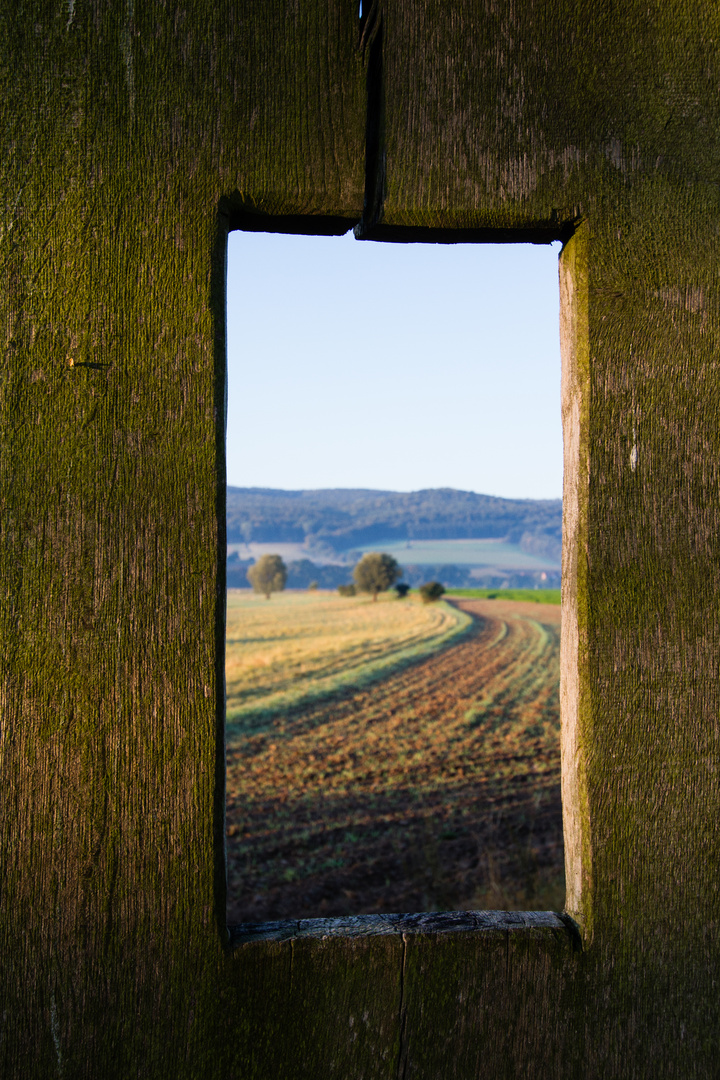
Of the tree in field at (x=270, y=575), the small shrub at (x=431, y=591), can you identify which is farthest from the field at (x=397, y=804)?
the tree in field at (x=270, y=575)

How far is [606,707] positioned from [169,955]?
0.74 meters

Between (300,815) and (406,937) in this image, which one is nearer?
(406,937)

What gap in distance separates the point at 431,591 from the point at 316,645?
19624mm

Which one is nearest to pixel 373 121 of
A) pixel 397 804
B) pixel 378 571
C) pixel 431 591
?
pixel 397 804

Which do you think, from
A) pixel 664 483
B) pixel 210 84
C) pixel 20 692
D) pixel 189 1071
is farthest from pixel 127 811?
pixel 210 84

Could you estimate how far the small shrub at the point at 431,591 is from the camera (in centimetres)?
4794

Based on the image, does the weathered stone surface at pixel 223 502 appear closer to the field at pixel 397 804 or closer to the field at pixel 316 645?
the field at pixel 397 804

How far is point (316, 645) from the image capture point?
→ 1173 inches

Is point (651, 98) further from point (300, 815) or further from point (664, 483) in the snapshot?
point (300, 815)

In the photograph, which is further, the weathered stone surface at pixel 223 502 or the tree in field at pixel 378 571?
the tree in field at pixel 378 571

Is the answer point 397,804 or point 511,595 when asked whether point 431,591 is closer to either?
point 511,595

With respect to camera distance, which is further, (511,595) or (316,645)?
(511,595)

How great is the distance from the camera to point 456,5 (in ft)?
3.83

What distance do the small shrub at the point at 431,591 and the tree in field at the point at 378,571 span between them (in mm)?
3123
